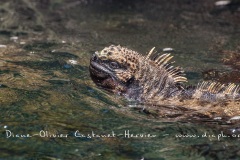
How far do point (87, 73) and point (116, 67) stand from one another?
1.90 meters

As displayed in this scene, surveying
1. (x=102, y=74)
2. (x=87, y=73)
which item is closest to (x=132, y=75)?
(x=102, y=74)

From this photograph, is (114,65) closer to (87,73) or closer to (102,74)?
(102,74)

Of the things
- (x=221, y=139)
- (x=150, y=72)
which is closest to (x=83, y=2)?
(x=150, y=72)

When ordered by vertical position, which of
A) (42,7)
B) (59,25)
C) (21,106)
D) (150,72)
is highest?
(42,7)

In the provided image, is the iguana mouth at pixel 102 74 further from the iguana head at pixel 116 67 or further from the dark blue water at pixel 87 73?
the dark blue water at pixel 87 73

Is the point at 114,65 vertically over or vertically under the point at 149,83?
over

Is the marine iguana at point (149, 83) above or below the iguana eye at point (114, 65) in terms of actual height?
below

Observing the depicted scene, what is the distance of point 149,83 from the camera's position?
21.6ft

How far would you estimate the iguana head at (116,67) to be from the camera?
6.52 metres

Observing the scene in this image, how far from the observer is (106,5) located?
1634 centimetres

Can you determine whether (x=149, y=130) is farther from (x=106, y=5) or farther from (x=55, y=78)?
(x=106, y=5)

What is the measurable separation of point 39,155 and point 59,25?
8750 millimetres

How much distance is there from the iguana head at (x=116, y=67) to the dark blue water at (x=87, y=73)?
23 cm

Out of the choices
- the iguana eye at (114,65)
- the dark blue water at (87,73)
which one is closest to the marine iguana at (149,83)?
the iguana eye at (114,65)
